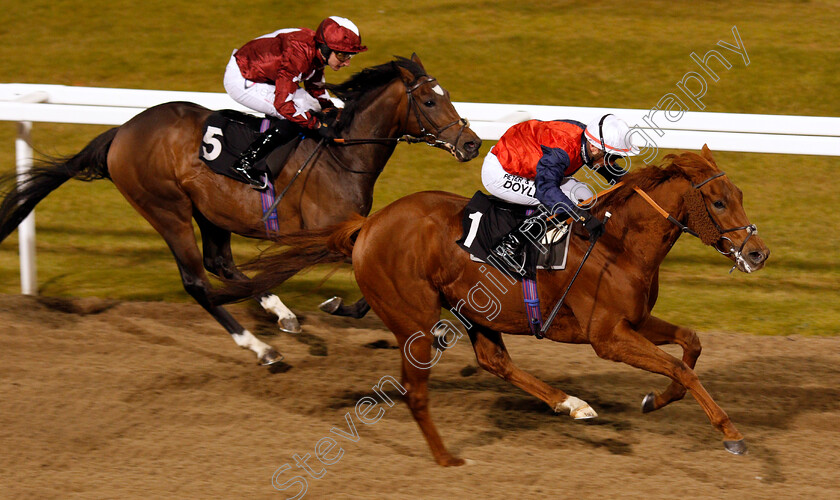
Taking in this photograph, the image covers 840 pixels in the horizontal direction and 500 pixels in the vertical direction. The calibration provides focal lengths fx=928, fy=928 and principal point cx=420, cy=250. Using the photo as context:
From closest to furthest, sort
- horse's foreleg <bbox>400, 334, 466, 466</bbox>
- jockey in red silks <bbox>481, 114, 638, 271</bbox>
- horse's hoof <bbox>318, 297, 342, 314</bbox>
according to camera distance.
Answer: jockey in red silks <bbox>481, 114, 638, 271</bbox>
horse's foreleg <bbox>400, 334, 466, 466</bbox>
horse's hoof <bbox>318, 297, 342, 314</bbox>

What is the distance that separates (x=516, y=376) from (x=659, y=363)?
80cm

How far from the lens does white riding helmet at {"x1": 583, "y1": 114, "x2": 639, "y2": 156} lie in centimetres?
384

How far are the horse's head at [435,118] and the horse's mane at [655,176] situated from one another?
1.23 m

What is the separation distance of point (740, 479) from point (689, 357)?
576 mm

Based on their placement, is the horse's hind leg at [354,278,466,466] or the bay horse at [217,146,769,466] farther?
the horse's hind leg at [354,278,466,466]

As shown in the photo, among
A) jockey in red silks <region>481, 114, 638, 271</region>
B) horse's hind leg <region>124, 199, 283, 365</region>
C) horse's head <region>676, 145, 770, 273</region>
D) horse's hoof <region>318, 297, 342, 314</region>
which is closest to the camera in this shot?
horse's head <region>676, 145, 770, 273</region>

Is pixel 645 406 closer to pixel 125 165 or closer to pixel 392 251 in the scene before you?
pixel 392 251

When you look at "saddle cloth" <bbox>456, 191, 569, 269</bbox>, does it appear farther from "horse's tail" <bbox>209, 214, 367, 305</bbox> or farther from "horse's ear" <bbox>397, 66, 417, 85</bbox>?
"horse's ear" <bbox>397, 66, 417, 85</bbox>

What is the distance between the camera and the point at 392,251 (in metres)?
4.08

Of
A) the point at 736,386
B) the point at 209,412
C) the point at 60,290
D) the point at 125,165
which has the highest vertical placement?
the point at 125,165

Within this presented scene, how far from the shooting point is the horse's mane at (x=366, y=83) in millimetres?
5195

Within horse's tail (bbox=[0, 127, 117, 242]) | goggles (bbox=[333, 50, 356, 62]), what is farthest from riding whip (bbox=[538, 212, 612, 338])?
horse's tail (bbox=[0, 127, 117, 242])

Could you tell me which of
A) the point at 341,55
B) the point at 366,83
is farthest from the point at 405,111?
the point at 341,55

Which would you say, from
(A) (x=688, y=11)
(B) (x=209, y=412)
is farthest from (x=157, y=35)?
(B) (x=209, y=412)
